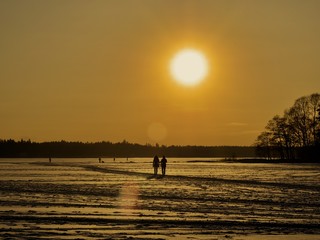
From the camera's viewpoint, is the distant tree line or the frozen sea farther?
the distant tree line

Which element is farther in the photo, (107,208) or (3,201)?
(3,201)

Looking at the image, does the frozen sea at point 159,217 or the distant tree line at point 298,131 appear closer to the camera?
the frozen sea at point 159,217

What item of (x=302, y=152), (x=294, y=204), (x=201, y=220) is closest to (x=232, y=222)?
(x=201, y=220)

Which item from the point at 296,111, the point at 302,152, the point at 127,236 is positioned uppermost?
the point at 296,111

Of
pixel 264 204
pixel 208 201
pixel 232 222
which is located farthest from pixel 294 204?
pixel 232 222

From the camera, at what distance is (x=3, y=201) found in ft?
85.3

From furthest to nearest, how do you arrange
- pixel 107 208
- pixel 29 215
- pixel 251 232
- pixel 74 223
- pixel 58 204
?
pixel 58 204
pixel 107 208
pixel 29 215
pixel 74 223
pixel 251 232

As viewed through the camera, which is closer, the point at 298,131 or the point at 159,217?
the point at 159,217

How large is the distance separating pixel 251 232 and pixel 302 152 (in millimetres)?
122041

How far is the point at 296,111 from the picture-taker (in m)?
138

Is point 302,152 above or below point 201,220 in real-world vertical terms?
above

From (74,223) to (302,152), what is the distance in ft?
400

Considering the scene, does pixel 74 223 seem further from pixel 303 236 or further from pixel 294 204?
pixel 294 204

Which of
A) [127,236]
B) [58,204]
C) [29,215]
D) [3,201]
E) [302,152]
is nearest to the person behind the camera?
[127,236]
